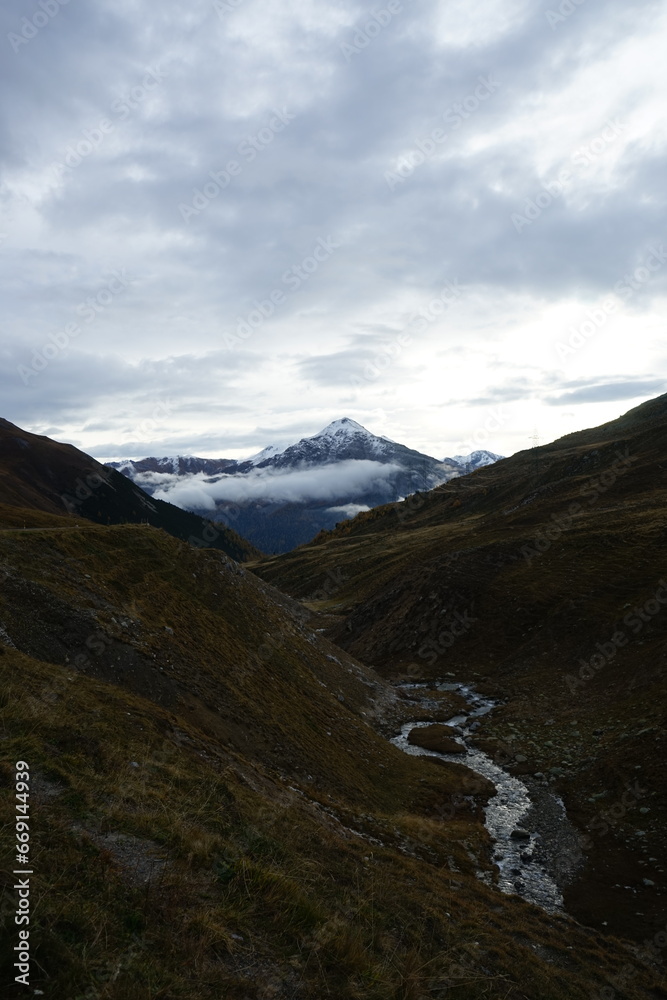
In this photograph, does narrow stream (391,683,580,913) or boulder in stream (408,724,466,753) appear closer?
narrow stream (391,683,580,913)

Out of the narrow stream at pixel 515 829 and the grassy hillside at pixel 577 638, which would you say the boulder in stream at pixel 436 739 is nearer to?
the narrow stream at pixel 515 829

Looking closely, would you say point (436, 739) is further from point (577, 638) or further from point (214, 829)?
point (214, 829)

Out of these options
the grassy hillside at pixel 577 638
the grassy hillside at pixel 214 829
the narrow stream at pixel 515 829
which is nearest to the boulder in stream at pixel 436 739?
the narrow stream at pixel 515 829

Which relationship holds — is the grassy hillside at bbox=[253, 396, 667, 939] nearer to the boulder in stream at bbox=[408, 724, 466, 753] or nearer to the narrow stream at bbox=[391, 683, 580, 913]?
the narrow stream at bbox=[391, 683, 580, 913]

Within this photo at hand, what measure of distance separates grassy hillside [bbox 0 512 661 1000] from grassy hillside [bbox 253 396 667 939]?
559 centimetres

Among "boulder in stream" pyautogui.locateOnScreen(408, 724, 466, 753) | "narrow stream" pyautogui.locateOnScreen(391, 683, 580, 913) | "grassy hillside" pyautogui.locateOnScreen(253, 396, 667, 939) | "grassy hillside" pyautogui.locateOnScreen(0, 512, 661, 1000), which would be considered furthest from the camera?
"boulder in stream" pyautogui.locateOnScreen(408, 724, 466, 753)

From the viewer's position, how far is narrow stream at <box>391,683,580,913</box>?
21984mm

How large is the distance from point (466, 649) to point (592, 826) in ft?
112

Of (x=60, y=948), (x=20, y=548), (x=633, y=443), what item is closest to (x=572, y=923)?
(x=60, y=948)

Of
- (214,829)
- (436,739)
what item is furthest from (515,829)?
(214,829)

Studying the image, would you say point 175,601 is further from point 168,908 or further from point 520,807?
point 168,908

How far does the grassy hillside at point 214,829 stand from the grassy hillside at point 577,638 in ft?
18.3

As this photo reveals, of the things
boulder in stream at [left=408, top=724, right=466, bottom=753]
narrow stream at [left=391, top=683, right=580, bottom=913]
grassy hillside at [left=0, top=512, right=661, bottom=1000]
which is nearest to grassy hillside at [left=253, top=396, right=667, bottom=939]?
narrow stream at [left=391, top=683, right=580, bottom=913]

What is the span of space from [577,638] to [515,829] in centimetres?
2851
